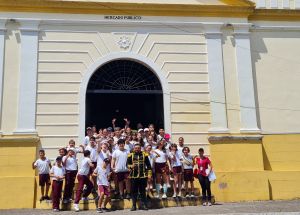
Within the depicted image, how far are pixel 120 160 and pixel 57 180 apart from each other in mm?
1801

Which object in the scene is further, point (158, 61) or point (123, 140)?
point (158, 61)

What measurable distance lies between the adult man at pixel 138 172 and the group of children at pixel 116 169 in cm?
33

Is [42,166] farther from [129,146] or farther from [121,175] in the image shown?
[129,146]

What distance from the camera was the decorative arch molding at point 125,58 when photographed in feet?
44.8

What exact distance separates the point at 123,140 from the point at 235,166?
458 centimetres

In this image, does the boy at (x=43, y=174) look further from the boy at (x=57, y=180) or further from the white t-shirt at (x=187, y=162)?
the white t-shirt at (x=187, y=162)

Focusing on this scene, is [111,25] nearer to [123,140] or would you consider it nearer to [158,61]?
[158,61]

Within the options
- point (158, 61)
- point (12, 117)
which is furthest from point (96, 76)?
point (12, 117)

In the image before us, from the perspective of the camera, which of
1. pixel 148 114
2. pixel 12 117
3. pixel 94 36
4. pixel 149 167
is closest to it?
pixel 149 167

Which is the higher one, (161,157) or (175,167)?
(161,157)

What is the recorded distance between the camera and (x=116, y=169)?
1082cm

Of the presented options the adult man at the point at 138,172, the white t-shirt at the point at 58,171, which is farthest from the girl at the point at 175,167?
the white t-shirt at the point at 58,171

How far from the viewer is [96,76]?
14.3 m

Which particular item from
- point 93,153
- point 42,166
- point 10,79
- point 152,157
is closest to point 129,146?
point 152,157
